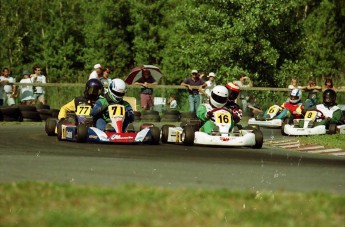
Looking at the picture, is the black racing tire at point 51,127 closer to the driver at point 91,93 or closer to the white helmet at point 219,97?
the driver at point 91,93

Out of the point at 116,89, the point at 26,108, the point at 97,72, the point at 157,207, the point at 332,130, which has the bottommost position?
the point at 157,207

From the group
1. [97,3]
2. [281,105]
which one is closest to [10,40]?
[97,3]

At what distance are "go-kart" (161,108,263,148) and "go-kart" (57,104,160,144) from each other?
20.1 inches

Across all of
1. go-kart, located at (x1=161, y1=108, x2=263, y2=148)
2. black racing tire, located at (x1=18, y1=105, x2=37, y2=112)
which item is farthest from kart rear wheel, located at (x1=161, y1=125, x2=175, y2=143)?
black racing tire, located at (x1=18, y1=105, x2=37, y2=112)

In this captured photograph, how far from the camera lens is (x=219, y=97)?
18000 millimetres

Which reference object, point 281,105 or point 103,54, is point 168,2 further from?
point 281,105

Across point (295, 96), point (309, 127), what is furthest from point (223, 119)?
point (295, 96)

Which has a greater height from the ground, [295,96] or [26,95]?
[295,96]

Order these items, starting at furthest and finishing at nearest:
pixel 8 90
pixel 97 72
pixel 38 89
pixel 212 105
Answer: pixel 38 89
pixel 8 90
pixel 97 72
pixel 212 105

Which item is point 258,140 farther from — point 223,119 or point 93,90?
point 93,90

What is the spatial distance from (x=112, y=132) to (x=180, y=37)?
120 ft

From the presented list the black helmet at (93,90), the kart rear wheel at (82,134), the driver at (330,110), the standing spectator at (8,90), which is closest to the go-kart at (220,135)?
the black helmet at (93,90)

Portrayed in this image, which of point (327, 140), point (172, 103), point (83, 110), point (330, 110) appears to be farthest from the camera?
point (172, 103)

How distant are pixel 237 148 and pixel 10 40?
49522 mm
